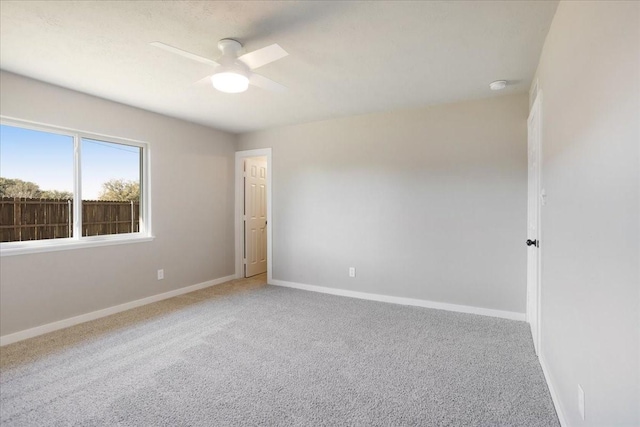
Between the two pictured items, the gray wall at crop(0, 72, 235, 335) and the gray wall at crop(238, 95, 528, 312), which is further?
the gray wall at crop(238, 95, 528, 312)

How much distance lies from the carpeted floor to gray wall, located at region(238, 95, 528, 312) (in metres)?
0.48

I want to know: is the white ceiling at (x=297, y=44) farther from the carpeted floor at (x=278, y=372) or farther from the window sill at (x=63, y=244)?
the carpeted floor at (x=278, y=372)

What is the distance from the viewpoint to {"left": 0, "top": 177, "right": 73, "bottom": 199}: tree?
283 cm

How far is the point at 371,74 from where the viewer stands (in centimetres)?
279

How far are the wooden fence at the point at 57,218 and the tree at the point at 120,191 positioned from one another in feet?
0.19

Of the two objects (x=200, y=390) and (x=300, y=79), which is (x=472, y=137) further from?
(x=200, y=390)

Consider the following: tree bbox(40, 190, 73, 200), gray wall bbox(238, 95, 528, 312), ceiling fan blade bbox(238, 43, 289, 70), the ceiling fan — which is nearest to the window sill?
tree bbox(40, 190, 73, 200)

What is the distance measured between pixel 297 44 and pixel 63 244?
2954 mm

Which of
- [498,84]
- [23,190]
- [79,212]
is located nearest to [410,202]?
[498,84]

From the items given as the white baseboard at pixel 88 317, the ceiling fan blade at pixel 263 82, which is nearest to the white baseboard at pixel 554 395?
the ceiling fan blade at pixel 263 82

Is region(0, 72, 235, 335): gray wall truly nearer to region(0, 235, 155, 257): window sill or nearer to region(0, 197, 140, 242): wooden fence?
region(0, 235, 155, 257): window sill

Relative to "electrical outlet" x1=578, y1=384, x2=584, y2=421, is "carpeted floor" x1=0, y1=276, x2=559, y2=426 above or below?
below

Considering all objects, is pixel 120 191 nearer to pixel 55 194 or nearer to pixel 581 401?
pixel 55 194

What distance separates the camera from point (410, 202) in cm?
382
